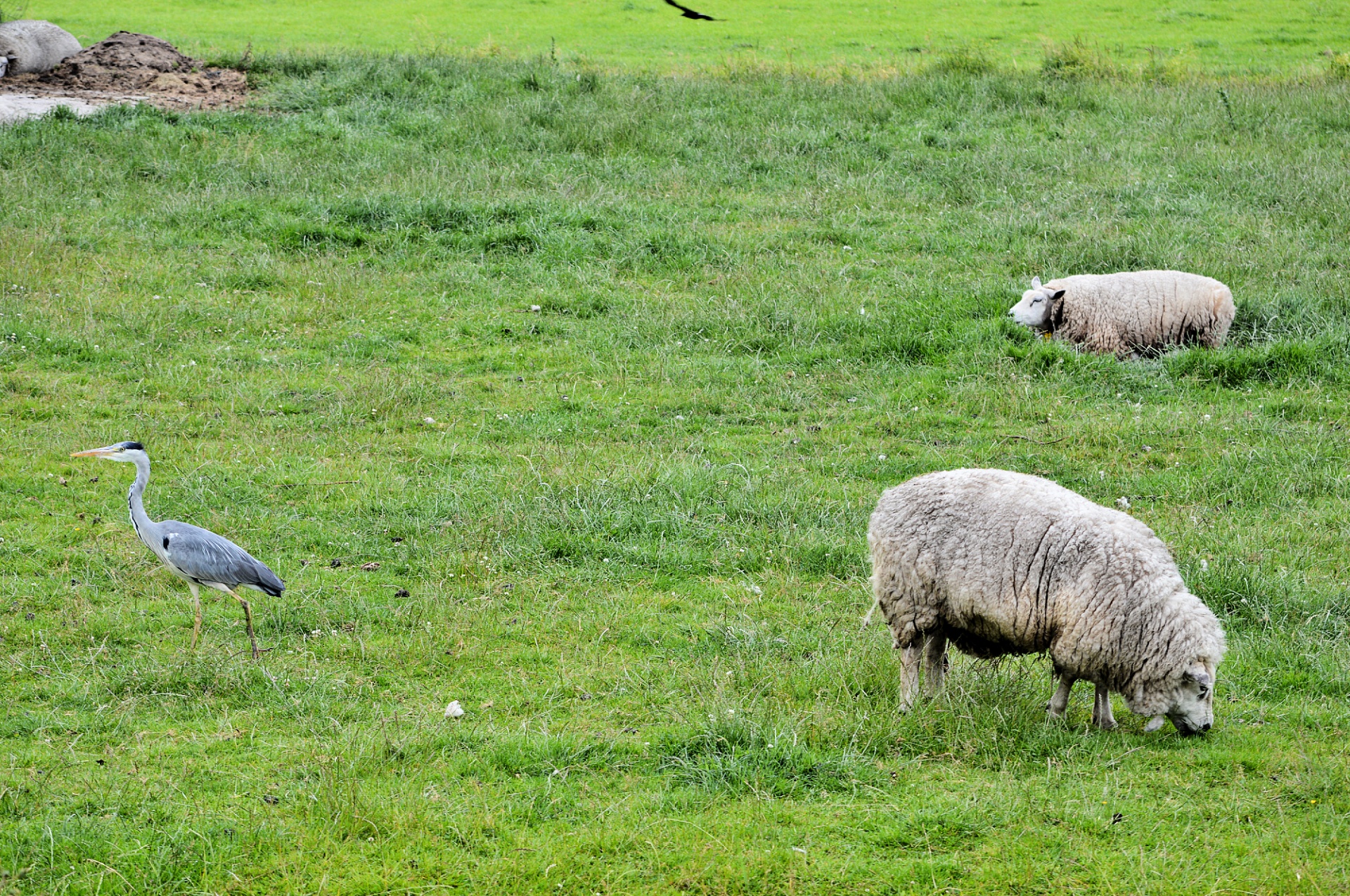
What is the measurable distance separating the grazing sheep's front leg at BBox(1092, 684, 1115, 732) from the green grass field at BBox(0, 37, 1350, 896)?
6.7 inches

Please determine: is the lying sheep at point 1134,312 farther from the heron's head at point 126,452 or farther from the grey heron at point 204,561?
the heron's head at point 126,452

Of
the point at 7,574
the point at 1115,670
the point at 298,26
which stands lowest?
the point at 7,574

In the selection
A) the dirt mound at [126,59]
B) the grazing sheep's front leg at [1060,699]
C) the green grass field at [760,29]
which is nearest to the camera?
the grazing sheep's front leg at [1060,699]

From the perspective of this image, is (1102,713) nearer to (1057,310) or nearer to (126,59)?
(1057,310)

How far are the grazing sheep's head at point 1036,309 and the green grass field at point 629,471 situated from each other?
0.69 ft

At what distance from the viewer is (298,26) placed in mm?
32000

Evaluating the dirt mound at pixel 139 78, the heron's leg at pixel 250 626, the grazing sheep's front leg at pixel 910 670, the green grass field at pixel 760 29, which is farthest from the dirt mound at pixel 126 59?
the grazing sheep's front leg at pixel 910 670

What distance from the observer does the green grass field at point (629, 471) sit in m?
5.58

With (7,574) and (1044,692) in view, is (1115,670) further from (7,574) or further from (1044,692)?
(7,574)

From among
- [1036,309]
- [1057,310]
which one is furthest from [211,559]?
[1057,310]

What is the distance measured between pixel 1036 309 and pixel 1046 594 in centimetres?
770

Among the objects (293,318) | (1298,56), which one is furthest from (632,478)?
(1298,56)

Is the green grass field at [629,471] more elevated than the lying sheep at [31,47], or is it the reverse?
the lying sheep at [31,47]

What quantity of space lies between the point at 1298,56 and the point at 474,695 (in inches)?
1137
